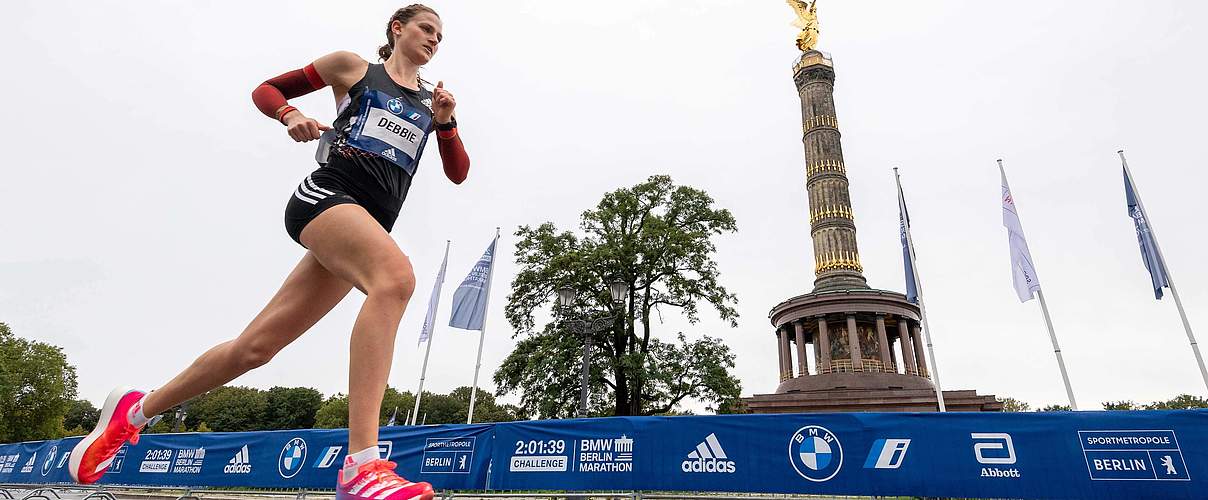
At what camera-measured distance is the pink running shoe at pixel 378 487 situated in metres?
1.69

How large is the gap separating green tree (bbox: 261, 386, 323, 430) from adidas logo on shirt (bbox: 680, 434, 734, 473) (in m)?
80.7

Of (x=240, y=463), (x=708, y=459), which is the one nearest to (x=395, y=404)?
(x=240, y=463)

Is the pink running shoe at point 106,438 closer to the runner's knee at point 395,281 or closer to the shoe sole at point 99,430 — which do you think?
the shoe sole at point 99,430

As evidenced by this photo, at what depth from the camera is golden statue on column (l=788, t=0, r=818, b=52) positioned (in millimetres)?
40094

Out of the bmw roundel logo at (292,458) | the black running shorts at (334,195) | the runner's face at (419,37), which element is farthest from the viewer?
the bmw roundel logo at (292,458)

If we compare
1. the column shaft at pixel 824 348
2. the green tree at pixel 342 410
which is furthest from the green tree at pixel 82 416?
the column shaft at pixel 824 348

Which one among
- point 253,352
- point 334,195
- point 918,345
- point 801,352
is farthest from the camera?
point 918,345

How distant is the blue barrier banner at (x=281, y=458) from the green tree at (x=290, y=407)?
232ft

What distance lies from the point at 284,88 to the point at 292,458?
10405mm

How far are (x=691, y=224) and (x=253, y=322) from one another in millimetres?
23277

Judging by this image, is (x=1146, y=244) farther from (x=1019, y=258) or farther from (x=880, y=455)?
(x=880, y=455)

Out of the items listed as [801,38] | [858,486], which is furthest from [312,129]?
[801,38]

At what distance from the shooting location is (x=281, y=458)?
11.0 m

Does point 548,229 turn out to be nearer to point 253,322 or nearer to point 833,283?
point 833,283
